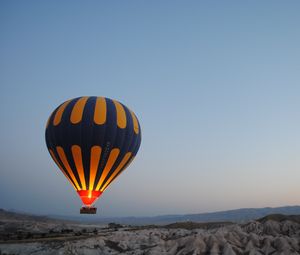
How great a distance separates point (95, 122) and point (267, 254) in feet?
77.5

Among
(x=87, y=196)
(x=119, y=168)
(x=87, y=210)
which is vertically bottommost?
(x=87, y=210)

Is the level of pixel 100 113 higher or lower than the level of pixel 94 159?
higher

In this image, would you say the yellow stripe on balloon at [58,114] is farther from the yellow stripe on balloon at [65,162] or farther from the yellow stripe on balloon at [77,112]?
the yellow stripe on balloon at [65,162]

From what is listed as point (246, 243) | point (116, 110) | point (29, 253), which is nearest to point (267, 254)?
point (246, 243)

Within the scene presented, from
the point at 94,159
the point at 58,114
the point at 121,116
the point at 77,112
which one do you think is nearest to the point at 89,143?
the point at 94,159

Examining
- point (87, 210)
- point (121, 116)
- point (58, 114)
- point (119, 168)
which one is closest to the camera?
point (87, 210)

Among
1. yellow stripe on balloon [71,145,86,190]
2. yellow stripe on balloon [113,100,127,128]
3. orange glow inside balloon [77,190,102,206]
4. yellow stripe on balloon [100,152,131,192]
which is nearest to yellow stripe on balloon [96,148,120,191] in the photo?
orange glow inside balloon [77,190,102,206]

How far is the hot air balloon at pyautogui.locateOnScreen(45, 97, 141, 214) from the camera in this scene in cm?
3941

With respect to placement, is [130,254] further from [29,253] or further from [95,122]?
[95,122]

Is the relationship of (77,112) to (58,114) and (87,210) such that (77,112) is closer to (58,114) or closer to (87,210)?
(58,114)

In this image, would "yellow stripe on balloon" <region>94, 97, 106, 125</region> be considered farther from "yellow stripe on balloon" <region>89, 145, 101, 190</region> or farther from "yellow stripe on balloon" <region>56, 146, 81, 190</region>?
"yellow stripe on balloon" <region>56, 146, 81, 190</region>

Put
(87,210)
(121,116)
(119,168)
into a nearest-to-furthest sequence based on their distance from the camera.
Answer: (87,210) < (121,116) < (119,168)

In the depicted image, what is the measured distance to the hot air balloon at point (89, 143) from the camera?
39.4 m

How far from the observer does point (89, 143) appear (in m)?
39.5
